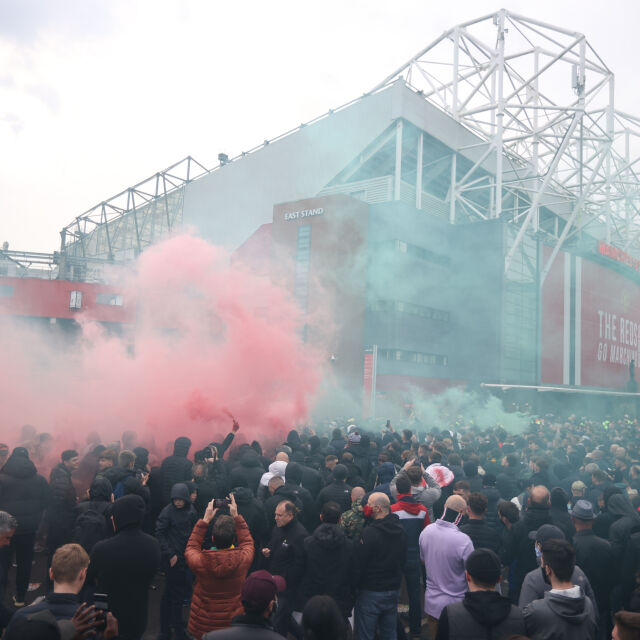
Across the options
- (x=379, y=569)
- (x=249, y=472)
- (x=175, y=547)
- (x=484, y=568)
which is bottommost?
(x=175, y=547)

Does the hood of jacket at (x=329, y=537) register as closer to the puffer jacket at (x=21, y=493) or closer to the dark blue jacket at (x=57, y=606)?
the dark blue jacket at (x=57, y=606)

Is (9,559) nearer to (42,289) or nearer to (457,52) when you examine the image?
(42,289)

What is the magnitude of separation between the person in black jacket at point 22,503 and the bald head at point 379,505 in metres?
3.61

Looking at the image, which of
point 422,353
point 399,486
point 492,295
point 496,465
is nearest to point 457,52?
point 492,295

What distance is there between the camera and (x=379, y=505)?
431 centimetres

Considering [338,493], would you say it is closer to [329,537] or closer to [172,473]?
[329,537]

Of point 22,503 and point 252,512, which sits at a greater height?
point 252,512

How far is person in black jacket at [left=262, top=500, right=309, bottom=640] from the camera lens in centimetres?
418

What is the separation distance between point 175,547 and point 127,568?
4.44ft

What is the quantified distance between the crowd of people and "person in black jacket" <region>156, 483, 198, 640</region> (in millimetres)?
13

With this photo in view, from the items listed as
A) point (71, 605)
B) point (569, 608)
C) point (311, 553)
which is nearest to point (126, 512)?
point (71, 605)

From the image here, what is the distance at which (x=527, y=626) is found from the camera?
3035 millimetres

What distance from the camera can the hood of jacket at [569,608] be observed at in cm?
301

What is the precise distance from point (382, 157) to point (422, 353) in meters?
11.4
